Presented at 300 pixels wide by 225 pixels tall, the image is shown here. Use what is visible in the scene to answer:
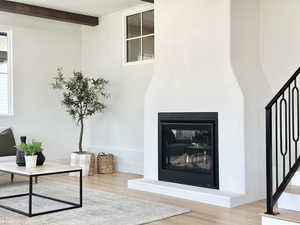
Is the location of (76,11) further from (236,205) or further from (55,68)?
(236,205)

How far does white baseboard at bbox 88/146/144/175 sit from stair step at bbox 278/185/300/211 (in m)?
3.41

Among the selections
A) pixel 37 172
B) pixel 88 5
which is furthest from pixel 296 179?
pixel 88 5

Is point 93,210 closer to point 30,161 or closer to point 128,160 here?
point 30,161

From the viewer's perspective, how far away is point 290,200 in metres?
3.63

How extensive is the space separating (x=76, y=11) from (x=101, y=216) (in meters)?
4.24

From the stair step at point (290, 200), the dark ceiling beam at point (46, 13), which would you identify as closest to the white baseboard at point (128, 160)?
the dark ceiling beam at point (46, 13)

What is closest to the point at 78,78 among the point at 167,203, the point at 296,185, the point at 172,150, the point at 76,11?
the point at 76,11

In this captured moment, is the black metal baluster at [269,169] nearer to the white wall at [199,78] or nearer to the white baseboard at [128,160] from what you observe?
the white wall at [199,78]

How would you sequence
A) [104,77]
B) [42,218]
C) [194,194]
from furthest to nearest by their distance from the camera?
[104,77]
[194,194]
[42,218]

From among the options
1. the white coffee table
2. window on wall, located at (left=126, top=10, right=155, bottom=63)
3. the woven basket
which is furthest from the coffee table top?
window on wall, located at (left=126, top=10, right=155, bottom=63)

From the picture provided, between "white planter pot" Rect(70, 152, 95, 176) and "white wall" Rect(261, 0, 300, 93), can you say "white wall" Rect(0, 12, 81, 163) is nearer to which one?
"white planter pot" Rect(70, 152, 95, 176)

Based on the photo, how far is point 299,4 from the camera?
4.84 m

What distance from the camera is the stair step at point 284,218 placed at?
3303 mm

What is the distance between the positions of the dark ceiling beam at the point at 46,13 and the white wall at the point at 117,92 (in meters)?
0.32
